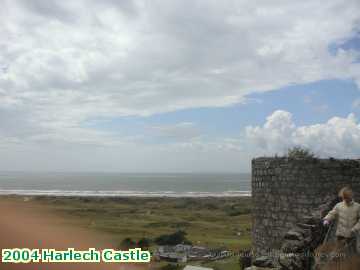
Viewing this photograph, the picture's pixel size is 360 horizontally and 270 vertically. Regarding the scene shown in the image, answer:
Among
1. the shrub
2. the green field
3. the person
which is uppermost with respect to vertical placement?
the person

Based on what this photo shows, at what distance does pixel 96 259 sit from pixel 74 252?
58 cm

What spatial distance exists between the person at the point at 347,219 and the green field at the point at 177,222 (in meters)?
10.8

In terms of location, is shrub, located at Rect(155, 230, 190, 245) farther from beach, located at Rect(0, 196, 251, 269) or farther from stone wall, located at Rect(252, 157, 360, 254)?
stone wall, located at Rect(252, 157, 360, 254)

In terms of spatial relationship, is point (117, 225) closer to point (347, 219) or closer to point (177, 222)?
point (177, 222)

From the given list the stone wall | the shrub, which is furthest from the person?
the shrub

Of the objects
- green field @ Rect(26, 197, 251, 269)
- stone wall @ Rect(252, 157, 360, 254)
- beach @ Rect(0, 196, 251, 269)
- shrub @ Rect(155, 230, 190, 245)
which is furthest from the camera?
green field @ Rect(26, 197, 251, 269)

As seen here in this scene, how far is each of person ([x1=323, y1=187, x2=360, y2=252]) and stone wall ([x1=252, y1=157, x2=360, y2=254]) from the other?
3624mm

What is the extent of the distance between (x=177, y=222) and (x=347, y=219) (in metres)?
34.1

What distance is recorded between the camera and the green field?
2781 cm

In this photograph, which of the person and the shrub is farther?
the shrub

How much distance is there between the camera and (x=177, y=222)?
3966 cm

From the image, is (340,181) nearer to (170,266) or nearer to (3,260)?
(3,260)

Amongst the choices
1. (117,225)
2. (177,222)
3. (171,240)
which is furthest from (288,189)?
(177,222)

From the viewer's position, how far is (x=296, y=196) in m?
10.5
